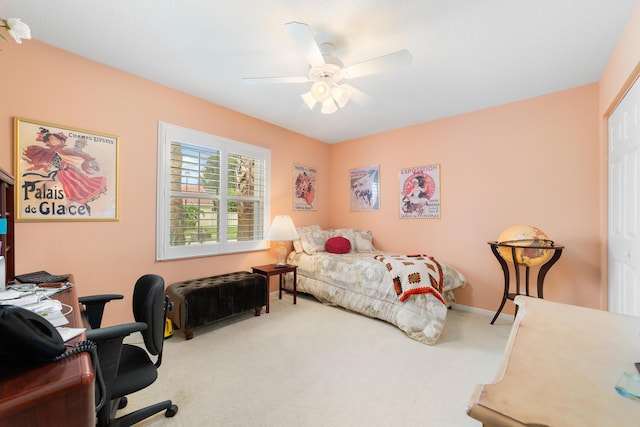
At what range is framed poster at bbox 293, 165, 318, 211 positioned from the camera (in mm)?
4340

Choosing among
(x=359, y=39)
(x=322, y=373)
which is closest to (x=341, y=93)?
(x=359, y=39)

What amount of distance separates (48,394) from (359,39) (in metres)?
2.46

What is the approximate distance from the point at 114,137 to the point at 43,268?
4.18ft

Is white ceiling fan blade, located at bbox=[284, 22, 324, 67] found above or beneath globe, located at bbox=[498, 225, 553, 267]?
above

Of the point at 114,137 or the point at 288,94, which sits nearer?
the point at 114,137

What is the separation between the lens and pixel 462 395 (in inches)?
70.1

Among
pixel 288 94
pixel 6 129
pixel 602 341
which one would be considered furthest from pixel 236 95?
pixel 602 341

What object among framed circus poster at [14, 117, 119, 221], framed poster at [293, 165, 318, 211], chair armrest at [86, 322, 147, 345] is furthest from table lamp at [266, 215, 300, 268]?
chair armrest at [86, 322, 147, 345]

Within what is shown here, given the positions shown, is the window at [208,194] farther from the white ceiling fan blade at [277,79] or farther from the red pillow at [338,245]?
the white ceiling fan blade at [277,79]

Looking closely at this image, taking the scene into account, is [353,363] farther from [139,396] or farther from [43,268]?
[43,268]

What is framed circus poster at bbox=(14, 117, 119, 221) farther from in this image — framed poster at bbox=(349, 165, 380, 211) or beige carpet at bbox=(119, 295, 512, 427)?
framed poster at bbox=(349, 165, 380, 211)

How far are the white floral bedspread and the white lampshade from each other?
0.49 metres

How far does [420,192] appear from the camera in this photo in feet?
12.6

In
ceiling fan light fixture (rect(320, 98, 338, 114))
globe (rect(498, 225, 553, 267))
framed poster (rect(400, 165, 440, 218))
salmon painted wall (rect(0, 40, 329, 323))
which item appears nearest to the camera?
salmon painted wall (rect(0, 40, 329, 323))
